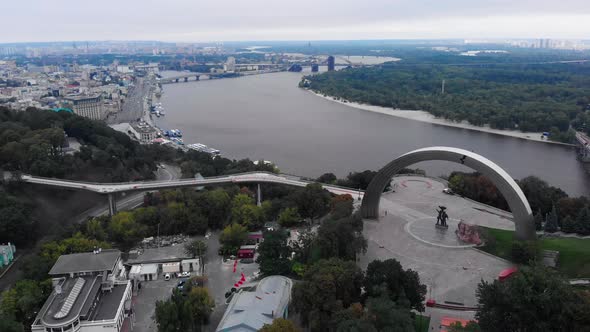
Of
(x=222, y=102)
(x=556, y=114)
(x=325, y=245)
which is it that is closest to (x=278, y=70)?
(x=222, y=102)

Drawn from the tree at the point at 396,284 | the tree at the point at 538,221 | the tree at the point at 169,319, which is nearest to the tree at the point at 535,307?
the tree at the point at 396,284

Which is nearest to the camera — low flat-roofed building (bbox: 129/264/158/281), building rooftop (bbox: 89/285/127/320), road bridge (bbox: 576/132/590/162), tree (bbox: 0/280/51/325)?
building rooftop (bbox: 89/285/127/320)

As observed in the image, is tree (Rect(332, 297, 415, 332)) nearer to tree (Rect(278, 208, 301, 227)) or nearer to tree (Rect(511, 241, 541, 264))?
A: tree (Rect(511, 241, 541, 264))

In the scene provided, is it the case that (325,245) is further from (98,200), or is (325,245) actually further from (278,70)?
(278,70)

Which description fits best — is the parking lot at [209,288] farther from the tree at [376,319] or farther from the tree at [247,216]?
the tree at [376,319]

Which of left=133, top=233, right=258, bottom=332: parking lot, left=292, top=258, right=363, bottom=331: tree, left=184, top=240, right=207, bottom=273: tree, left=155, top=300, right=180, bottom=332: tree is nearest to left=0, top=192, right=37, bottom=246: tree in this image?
left=133, top=233, right=258, bottom=332: parking lot

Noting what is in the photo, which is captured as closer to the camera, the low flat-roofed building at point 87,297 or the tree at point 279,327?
the tree at point 279,327

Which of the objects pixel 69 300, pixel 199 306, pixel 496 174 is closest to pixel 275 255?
pixel 199 306

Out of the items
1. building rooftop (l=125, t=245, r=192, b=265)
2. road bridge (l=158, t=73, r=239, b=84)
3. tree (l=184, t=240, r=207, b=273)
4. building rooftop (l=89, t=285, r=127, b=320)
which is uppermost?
road bridge (l=158, t=73, r=239, b=84)
